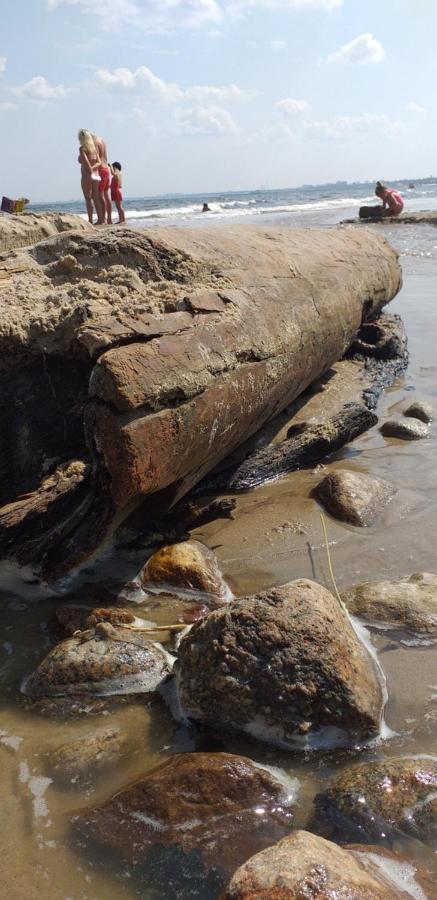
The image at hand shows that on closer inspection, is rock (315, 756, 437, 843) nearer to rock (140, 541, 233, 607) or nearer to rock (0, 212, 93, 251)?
rock (140, 541, 233, 607)

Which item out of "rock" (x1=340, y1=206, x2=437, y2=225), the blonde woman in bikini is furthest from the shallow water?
"rock" (x1=340, y1=206, x2=437, y2=225)

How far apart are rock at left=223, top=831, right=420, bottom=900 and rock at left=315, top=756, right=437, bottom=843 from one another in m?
0.15

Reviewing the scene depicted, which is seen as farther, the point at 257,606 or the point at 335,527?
the point at 335,527

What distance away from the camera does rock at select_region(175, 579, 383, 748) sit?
2.09m

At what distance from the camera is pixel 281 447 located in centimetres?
421

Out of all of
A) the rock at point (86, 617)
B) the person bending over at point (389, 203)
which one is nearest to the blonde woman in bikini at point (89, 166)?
the rock at point (86, 617)

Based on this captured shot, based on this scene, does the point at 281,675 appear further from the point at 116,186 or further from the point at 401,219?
the point at 401,219

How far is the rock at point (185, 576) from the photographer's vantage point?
294cm

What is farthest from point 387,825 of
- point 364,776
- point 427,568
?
point 427,568

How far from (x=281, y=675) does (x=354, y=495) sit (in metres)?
1.71

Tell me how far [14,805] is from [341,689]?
101 cm

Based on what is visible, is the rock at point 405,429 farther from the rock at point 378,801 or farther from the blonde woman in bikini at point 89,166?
the blonde woman in bikini at point 89,166

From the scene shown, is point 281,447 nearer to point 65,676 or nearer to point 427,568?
point 427,568

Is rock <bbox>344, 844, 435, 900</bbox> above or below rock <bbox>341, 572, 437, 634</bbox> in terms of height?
below
